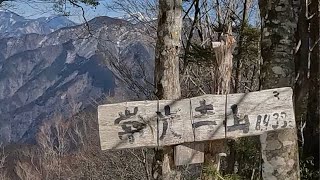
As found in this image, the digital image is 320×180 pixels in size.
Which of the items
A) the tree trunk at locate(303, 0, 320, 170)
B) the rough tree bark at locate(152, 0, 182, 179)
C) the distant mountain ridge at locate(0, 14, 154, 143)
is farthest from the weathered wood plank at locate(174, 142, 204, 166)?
the distant mountain ridge at locate(0, 14, 154, 143)

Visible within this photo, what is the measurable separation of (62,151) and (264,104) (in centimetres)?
1794

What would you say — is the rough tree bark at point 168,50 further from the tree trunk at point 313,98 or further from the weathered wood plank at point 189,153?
the tree trunk at point 313,98

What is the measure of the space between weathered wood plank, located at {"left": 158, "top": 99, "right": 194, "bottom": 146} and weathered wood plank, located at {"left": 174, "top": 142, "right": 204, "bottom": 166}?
8 cm

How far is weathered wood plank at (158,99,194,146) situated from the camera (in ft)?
6.55

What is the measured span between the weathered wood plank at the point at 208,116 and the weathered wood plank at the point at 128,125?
0.62 ft

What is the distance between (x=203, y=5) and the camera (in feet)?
27.1

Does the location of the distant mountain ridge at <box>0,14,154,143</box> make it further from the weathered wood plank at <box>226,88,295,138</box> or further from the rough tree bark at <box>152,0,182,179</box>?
the weathered wood plank at <box>226,88,295,138</box>

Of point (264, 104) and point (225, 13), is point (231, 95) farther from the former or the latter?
point (225, 13)

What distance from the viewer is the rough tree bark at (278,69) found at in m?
2.30

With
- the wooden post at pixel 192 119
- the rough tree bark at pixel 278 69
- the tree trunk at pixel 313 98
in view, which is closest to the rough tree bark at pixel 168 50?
the rough tree bark at pixel 278 69

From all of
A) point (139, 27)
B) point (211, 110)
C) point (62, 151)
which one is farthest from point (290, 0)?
point (62, 151)

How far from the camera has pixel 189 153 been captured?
2104 millimetres

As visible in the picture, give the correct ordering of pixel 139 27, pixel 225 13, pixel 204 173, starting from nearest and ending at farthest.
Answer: pixel 204 173, pixel 225 13, pixel 139 27

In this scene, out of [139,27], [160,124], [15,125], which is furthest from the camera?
[15,125]
